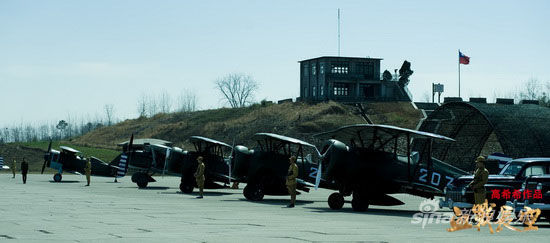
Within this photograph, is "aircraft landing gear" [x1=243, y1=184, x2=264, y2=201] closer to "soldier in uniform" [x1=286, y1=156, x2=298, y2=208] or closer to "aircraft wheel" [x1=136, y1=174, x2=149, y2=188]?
"soldier in uniform" [x1=286, y1=156, x2=298, y2=208]

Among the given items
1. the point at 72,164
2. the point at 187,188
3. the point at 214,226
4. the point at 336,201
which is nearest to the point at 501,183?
the point at 336,201

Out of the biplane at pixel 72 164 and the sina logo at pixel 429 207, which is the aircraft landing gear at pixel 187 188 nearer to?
the sina logo at pixel 429 207

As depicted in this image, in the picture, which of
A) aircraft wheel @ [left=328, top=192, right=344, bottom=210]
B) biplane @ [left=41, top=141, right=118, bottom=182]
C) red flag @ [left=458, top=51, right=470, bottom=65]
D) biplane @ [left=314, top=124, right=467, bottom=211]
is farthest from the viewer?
red flag @ [left=458, top=51, right=470, bottom=65]

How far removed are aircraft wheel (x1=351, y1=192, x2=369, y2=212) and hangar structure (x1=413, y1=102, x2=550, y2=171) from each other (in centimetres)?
1586

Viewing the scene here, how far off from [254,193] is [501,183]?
36.9 feet

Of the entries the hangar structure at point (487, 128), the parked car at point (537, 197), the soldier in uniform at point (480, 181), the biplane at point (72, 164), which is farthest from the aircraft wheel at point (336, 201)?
the biplane at point (72, 164)

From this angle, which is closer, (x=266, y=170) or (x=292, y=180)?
(x=292, y=180)

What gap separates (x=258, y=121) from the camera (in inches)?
3681

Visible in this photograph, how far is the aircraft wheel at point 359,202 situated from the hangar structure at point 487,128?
15.9 meters

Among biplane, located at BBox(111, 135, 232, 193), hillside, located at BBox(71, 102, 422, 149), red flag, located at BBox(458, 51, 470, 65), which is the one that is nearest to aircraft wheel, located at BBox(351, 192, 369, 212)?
biplane, located at BBox(111, 135, 232, 193)

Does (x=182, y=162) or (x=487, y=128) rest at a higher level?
(x=487, y=128)

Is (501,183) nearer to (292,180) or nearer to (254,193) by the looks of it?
(292,180)

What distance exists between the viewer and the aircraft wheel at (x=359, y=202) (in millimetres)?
21953

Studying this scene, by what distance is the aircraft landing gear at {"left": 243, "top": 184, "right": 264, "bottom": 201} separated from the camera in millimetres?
27703
